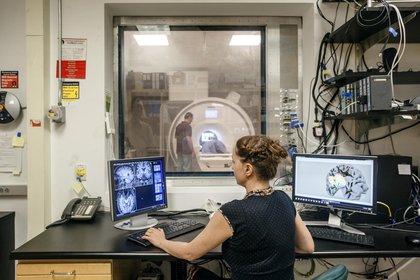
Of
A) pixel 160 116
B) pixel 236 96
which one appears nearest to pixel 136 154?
pixel 160 116

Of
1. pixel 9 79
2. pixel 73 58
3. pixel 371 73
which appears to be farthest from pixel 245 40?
pixel 9 79

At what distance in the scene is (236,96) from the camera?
2.46m

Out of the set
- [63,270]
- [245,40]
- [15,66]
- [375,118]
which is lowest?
[63,270]

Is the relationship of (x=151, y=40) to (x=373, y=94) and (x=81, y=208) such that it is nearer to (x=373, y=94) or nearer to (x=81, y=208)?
(x=81, y=208)

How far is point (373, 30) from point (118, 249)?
2106 mm

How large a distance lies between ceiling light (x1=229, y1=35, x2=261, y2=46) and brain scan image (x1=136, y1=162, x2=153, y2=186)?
133cm

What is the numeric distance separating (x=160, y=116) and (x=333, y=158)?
1423 mm

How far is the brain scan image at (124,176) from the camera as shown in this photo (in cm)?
162

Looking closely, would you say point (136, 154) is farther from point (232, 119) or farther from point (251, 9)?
point (251, 9)

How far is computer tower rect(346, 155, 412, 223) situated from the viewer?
73.9 inches

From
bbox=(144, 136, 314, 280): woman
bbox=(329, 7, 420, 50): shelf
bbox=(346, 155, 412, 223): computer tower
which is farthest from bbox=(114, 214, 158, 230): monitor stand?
bbox=(329, 7, 420, 50): shelf

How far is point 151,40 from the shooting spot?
245cm

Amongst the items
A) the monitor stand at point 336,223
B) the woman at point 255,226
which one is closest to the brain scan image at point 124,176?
the woman at point 255,226

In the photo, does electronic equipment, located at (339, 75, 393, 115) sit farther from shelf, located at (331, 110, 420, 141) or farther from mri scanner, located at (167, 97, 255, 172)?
mri scanner, located at (167, 97, 255, 172)
